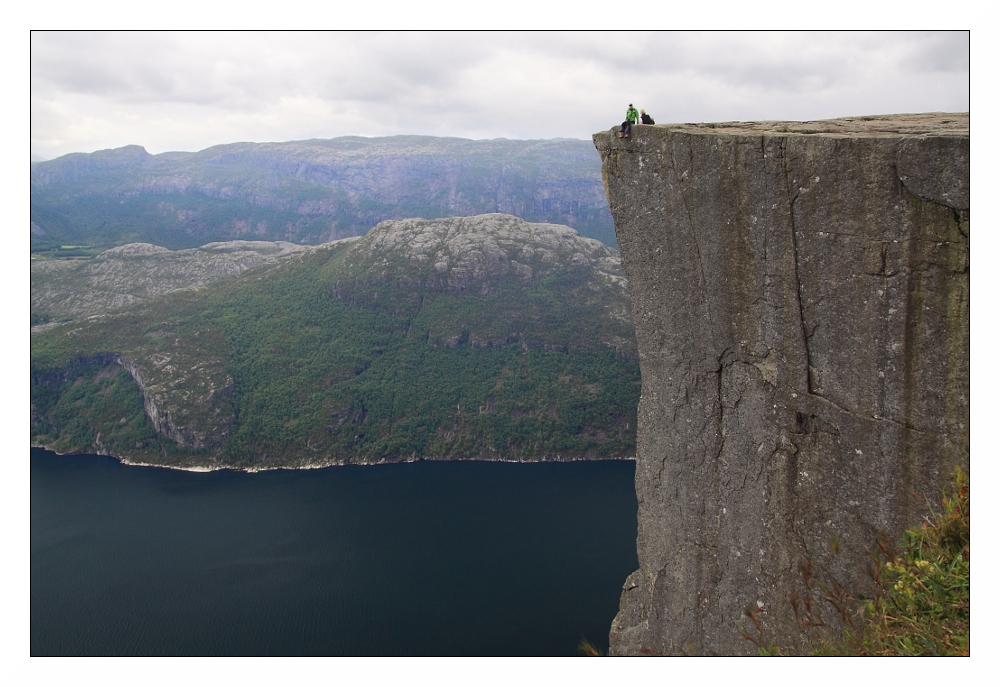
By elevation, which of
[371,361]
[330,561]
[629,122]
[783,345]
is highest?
[629,122]

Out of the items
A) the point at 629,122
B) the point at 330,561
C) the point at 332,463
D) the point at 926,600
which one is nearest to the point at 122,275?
the point at 332,463

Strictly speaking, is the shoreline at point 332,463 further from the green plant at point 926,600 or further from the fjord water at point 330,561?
the green plant at point 926,600

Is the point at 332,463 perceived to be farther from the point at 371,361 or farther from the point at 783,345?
the point at 783,345

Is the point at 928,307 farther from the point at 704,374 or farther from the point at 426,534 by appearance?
the point at 426,534

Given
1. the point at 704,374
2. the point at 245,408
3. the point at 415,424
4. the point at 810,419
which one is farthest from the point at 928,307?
the point at 245,408

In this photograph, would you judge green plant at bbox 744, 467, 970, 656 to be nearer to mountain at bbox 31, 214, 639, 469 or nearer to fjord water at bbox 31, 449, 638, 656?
fjord water at bbox 31, 449, 638, 656

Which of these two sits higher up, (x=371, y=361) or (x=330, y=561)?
(x=371, y=361)

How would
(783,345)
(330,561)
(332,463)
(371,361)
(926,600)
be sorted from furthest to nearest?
1. (371,361)
2. (332,463)
3. (330,561)
4. (783,345)
5. (926,600)
